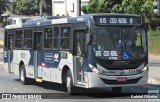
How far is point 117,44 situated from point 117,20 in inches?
31.8

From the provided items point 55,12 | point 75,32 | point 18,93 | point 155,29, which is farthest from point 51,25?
point 55,12

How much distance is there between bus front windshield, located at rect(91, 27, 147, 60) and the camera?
14.2 m

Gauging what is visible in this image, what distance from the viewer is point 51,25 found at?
55.5ft

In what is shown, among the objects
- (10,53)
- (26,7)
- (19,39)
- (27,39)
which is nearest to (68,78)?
(27,39)

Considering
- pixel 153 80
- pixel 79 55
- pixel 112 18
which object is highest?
pixel 112 18

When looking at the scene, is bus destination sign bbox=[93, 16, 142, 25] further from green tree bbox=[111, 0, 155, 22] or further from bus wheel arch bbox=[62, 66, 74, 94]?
green tree bbox=[111, 0, 155, 22]

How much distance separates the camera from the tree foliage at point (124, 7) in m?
44.1

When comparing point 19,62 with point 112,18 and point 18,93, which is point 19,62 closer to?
point 18,93

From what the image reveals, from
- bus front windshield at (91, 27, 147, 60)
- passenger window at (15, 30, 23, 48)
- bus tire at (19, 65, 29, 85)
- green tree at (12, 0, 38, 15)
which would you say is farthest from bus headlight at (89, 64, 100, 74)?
green tree at (12, 0, 38, 15)

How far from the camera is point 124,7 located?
44.9m

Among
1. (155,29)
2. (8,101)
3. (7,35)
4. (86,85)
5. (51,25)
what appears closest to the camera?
(8,101)

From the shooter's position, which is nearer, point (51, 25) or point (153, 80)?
point (51, 25)

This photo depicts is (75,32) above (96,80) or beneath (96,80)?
above

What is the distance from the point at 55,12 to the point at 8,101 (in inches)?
2321
